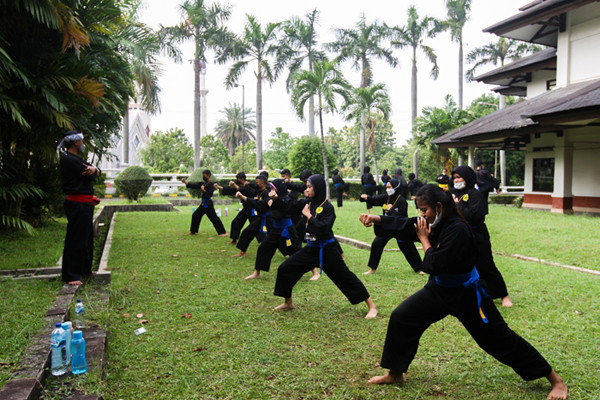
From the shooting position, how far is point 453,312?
11.7 ft

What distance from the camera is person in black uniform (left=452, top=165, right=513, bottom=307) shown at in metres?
5.95

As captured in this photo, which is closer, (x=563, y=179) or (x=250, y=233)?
(x=250, y=233)

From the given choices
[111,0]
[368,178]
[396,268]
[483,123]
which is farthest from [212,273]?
[483,123]

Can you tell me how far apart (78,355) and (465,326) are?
3.14 meters

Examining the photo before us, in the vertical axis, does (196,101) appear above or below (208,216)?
above

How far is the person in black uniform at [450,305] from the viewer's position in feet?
11.3

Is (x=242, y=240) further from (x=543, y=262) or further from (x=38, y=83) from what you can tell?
(x=543, y=262)

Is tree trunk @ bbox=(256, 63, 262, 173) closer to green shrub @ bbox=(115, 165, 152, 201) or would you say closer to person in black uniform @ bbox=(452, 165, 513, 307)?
green shrub @ bbox=(115, 165, 152, 201)

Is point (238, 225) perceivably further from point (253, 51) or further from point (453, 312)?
point (253, 51)

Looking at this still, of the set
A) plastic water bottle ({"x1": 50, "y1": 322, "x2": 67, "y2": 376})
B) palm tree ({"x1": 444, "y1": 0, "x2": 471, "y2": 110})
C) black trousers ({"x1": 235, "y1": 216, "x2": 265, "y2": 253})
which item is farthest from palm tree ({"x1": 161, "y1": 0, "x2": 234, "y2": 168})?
plastic water bottle ({"x1": 50, "y1": 322, "x2": 67, "y2": 376})

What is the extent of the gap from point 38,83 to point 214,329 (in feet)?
20.3

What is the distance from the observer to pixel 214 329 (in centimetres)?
507

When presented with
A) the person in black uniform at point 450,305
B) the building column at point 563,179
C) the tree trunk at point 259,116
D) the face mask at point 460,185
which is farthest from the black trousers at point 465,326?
the tree trunk at point 259,116

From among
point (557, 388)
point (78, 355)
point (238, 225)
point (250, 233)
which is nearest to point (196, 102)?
point (238, 225)
